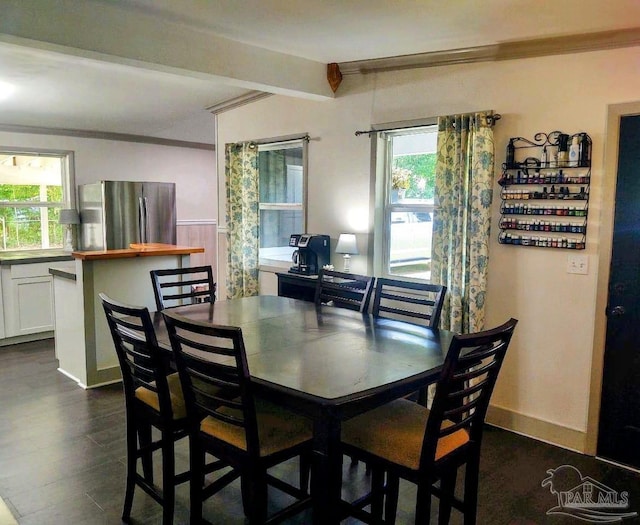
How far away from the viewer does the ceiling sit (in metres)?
2.71

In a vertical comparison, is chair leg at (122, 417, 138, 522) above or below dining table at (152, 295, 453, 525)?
below

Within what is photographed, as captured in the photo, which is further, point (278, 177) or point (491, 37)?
point (278, 177)

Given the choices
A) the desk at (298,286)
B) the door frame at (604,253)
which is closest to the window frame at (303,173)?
the desk at (298,286)

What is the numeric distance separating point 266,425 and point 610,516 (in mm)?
1793

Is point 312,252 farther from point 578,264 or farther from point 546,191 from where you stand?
point 578,264

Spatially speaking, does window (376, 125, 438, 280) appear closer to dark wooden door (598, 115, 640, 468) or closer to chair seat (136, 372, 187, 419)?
dark wooden door (598, 115, 640, 468)

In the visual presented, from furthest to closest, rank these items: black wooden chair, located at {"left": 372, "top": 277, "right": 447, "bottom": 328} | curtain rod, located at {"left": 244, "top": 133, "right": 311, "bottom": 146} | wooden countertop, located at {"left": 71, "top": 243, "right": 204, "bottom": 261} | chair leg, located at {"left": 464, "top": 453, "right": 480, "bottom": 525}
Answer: curtain rod, located at {"left": 244, "top": 133, "right": 311, "bottom": 146}, wooden countertop, located at {"left": 71, "top": 243, "right": 204, "bottom": 261}, black wooden chair, located at {"left": 372, "top": 277, "right": 447, "bottom": 328}, chair leg, located at {"left": 464, "top": 453, "right": 480, "bottom": 525}

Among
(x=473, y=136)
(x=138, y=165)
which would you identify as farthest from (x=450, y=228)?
(x=138, y=165)

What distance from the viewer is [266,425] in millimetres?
1998

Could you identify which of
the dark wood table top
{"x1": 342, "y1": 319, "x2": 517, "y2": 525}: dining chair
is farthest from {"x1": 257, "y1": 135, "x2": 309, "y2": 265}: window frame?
{"x1": 342, "y1": 319, "x2": 517, "y2": 525}: dining chair

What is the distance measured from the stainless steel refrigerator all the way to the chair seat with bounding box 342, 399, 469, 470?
4.68 meters

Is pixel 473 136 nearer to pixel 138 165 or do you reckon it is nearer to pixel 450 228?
pixel 450 228
